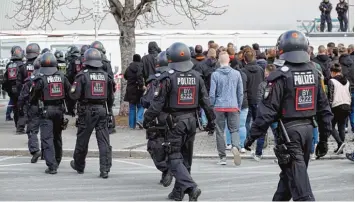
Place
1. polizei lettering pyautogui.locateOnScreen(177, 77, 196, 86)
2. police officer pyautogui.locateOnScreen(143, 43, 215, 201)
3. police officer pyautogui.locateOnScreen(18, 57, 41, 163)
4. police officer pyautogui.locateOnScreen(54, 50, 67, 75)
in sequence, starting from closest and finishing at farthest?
police officer pyautogui.locateOnScreen(143, 43, 215, 201) < polizei lettering pyautogui.locateOnScreen(177, 77, 196, 86) < police officer pyautogui.locateOnScreen(18, 57, 41, 163) < police officer pyautogui.locateOnScreen(54, 50, 67, 75)

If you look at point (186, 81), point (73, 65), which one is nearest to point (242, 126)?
point (186, 81)

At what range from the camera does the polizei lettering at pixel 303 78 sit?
26.9 feet

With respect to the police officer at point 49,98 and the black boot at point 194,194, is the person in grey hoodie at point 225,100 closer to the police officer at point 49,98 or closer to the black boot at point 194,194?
the police officer at point 49,98

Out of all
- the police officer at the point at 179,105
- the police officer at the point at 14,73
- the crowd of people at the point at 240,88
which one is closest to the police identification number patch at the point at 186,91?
the police officer at the point at 179,105

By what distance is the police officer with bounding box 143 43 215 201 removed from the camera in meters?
9.95

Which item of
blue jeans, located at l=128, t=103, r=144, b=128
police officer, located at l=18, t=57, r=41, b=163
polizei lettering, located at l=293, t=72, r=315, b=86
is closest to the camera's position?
polizei lettering, located at l=293, t=72, r=315, b=86

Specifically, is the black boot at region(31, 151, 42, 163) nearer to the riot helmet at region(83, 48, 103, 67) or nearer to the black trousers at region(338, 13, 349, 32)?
the riot helmet at region(83, 48, 103, 67)

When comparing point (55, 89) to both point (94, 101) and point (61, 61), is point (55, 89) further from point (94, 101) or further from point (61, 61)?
point (61, 61)

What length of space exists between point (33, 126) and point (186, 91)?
13.3 feet

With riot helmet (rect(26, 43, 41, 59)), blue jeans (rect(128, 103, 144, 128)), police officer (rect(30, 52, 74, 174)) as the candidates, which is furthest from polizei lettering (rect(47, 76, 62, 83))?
blue jeans (rect(128, 103, 144, 128))

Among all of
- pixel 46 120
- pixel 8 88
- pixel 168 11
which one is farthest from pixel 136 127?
pixel 168 11

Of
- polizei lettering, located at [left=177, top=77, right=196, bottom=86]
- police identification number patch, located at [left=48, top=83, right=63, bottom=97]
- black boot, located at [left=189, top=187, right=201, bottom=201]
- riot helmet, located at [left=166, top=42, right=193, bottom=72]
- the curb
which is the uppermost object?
riot helmet, located at [left=166, top=42, right=193, bottom=72]

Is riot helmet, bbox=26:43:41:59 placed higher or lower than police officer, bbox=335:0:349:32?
higher

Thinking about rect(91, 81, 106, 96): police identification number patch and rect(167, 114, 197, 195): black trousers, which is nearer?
rect(167, 114, 197, 195): black trousers
